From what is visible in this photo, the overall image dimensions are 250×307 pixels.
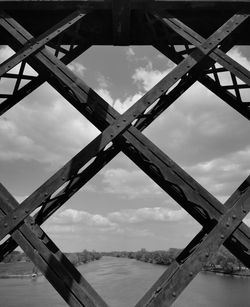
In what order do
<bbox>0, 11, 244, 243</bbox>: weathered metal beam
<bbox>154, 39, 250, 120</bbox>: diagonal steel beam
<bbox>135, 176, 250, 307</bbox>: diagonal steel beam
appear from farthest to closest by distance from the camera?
1. <bbox>154, 39, 250, 120</bbox>: diagonal steel beam
2. <bbox>0, 11, 244, 243</bbox>: weathered metal beam
3. <bbox>135, 176, 250, 307</bbox>: diagonal steel beam

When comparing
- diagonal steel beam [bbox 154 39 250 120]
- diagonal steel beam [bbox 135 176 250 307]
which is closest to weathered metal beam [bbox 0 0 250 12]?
diagonal steel beam [bbox 154 39 250 120]

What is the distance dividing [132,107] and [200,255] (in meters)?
1.69

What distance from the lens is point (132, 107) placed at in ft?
11.4

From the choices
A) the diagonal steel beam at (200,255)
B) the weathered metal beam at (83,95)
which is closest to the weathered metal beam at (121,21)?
the weathered metal beam at (83,95)

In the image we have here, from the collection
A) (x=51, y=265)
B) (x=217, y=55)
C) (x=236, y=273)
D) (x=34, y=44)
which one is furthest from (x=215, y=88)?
(x=236, y=273)

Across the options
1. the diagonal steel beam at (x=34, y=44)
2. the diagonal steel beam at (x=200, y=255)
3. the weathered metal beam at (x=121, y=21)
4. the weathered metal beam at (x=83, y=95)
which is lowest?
the diagonal steel beam at (x=200, y=255)

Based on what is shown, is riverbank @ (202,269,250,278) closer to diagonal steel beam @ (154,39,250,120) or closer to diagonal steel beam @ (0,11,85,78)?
diagonal steel beam @ (154,39,250,120)

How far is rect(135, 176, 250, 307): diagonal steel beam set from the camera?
2.78m

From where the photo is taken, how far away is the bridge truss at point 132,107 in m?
2.92

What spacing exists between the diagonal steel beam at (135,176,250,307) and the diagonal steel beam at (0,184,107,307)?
1.70 ft

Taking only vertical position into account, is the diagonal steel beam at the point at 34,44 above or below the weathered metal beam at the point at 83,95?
above

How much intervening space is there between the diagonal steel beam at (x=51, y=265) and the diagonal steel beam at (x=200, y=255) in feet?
1.70

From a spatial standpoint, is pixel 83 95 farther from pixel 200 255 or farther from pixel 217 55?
pixel 200 255

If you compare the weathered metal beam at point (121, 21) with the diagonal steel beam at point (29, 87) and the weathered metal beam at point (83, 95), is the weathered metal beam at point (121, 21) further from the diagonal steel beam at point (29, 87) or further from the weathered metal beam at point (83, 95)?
the weathered metal beam at point (83, 95)
